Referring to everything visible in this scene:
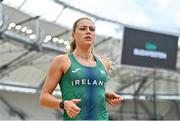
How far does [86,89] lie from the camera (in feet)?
10.3

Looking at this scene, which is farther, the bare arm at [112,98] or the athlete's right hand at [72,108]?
the bare arm at [112,98]

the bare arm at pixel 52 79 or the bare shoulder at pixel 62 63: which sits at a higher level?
the bare shoulder at pixel 62 63

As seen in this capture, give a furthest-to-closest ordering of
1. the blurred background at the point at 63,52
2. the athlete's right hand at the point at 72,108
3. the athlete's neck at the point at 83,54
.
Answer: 1. the blurred background at the point at 63,52
2. the athlete's neck at the point at 83,54
3. the athlete's right hand at the point at 72,108

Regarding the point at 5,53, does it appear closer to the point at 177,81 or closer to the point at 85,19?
the point at 177,81

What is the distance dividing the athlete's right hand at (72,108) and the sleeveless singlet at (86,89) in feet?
0.55

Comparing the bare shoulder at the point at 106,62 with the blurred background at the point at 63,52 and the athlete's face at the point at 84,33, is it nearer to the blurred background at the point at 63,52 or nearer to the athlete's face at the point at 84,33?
the athlete's face at the point at 84,33

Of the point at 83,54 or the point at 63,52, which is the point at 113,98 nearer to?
the point at 83,54

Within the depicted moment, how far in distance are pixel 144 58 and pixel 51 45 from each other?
5405mm

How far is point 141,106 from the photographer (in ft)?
112

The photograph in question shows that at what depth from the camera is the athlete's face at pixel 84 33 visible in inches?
127

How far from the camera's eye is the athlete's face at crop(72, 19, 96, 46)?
3.23 meters

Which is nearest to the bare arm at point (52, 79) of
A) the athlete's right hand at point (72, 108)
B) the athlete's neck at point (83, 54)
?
the athlete's neck at point (83, 54)

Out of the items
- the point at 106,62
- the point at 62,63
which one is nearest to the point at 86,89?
the point at 62,63

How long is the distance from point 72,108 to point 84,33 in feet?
1.93
